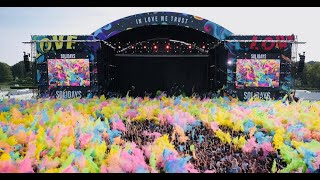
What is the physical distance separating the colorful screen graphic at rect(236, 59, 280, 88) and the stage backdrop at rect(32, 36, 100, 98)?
6810 millimetres

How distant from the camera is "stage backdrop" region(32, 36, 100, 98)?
1642 centimetres

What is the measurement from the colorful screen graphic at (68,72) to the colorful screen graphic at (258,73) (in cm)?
721

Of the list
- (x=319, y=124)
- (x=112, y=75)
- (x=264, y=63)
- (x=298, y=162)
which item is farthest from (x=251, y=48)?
(x=298, y=162)

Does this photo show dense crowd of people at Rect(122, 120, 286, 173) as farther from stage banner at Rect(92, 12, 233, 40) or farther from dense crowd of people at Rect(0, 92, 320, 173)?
stage banner at Rect(92, 12, 233, 40)

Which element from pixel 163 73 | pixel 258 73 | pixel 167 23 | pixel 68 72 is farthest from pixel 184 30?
pixel 68 72

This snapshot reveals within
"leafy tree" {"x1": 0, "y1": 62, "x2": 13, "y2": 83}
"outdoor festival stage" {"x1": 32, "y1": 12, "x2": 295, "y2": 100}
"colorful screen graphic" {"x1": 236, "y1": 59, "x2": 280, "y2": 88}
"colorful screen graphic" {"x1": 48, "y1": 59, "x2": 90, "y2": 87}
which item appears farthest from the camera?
"leafy tree" {"x1": 0, "y1": 62, "x2": 13, "y2": 83}

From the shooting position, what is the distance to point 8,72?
62.4 metres

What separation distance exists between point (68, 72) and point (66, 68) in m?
0.21

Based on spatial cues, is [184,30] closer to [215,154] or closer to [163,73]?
[163,73]

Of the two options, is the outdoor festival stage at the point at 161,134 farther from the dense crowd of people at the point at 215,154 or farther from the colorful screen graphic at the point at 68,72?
the colorful screen graphic at the point at 68,72

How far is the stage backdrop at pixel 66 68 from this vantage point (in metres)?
16.4

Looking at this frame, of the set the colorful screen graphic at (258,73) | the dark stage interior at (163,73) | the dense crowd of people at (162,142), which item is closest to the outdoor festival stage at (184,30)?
the colorful screen graphic at (258,73)

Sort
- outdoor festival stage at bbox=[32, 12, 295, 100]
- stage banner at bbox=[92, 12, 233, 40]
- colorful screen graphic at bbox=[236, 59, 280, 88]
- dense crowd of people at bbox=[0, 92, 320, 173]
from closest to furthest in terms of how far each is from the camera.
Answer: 1. dense crowd of people at bbox=[0, 92, 320, 173]
2. stage banner at bbox=[92, 12, 233, 40]
3. outdoor festival stage at bbox=[32, 12, 295, 100]
4. colorful screen graphic at bbox=[236, 59, 280, 88]

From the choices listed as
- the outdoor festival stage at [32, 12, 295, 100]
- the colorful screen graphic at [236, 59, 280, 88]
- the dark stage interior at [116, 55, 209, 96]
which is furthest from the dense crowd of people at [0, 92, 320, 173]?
the dark stage interior at [116, 55, 209, 96]
